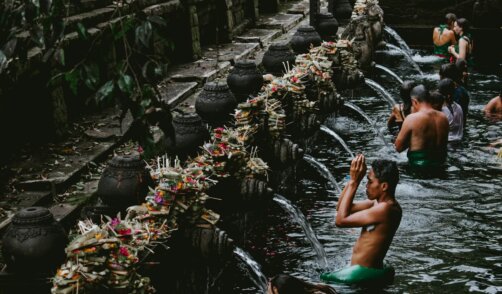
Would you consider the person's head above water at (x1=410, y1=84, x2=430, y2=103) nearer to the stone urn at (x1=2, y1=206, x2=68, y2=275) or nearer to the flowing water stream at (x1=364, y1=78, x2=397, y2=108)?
the flowing water stream at (x1=364, y1=78, x2=397, y2=108)

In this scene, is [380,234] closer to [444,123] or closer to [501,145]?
[444,123]

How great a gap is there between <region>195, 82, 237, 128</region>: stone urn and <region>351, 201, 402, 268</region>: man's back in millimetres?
1959

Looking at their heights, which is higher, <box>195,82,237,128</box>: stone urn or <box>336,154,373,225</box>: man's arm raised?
<box>195,82,237,128</box>: stone urn

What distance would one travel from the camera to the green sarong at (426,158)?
10828mm

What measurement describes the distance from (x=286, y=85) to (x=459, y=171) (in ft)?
9.95

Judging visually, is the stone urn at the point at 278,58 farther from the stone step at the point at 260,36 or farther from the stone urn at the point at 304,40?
the stone step at the point at 260,36

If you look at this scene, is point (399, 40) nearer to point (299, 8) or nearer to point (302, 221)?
point (299, 8)

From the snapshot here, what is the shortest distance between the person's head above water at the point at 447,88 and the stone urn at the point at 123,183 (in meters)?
6.88

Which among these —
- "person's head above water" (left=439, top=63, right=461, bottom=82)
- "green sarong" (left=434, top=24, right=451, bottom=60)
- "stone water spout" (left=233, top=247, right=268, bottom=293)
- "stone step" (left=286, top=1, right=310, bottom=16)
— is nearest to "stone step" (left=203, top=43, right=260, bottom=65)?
"person's head above water" (left=439, top=63, right=461, bottom=82)

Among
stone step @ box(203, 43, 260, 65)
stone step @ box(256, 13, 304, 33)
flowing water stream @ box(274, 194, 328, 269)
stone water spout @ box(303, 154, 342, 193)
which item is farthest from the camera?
stone step @ box(256, 13, 304, 33)

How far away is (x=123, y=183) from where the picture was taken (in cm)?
587

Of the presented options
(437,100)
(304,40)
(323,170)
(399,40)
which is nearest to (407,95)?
(437,100)

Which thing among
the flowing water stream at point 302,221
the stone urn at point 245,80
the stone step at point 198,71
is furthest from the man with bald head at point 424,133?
the stone step at point 198,71

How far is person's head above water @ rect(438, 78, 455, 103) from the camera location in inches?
459
